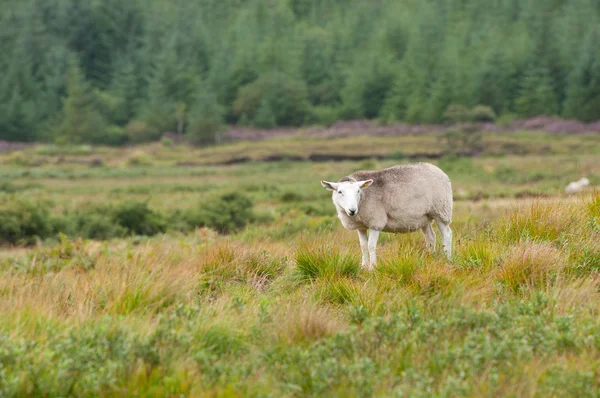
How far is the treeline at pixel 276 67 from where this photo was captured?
8738 cm

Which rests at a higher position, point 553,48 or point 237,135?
point 553,48

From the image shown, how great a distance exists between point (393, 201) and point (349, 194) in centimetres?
80

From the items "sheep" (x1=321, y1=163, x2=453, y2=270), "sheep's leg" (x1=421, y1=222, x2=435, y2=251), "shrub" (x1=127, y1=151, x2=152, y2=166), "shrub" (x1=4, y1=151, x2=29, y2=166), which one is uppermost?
"sheep" (x1=321, y1=163, x2=453, y2=270)

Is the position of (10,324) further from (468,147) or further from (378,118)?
(378,118)

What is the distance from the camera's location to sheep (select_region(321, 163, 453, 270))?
8844 millimetres

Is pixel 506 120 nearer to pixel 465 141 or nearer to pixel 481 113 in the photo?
pixel 481 113

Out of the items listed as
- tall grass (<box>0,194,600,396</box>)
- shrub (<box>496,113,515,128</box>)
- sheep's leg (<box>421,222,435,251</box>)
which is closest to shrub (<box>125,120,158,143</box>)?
shrub (<box>496,113,515,128</box>)

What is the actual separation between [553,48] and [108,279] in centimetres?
9246

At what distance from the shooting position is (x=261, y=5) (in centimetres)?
14625

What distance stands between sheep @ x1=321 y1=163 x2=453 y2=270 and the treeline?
67830 mm

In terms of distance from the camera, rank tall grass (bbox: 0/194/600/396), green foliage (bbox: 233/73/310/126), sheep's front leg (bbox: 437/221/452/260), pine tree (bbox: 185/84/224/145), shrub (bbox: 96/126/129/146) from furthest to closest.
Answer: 1. green foliage (bbox: 233/73/310/126)
2. shrub (bbox: 96/126/129/146)
3. pine tree (bbox: 185/84/224/145)
4. sheep's front leg (bbox: 437/221/452/260)
5. tall grass (bbox: 0/194/600/396)

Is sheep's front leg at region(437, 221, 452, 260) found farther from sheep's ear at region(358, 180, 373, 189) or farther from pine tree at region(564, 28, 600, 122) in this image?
pine tree at region(564, 28, 600, 122)

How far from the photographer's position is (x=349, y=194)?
8.62 metres

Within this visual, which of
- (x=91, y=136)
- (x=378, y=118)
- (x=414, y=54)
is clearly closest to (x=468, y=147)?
(x=378, y=118)
